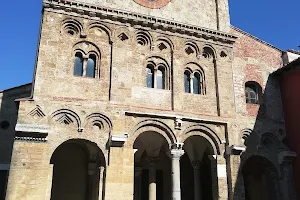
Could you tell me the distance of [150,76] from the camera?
13.7m

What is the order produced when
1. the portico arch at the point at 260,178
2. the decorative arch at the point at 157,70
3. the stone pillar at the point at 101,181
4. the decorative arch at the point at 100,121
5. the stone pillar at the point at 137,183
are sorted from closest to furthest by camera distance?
the stone pillar at the point at 101,181 < the decorative arch at the point at 100,121 < the decorative arch at the point at 157,70 < the portico arch at the point at 260,178 < the stone pillar at the point at 137,183

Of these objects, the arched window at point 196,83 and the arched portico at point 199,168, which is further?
the arched window at point 196,83

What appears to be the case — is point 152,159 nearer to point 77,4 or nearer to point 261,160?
point 261,160

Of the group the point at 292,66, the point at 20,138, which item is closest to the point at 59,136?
the point at 20,138

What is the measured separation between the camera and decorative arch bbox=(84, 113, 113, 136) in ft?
39.2

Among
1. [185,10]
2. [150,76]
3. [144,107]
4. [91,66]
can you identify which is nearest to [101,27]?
[91,66]

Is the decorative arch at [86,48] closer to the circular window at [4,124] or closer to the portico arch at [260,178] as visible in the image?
the circular window at [4,124]

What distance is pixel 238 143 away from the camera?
13.8m

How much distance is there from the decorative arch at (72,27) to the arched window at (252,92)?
7.64 metres

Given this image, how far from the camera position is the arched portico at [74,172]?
563 inches

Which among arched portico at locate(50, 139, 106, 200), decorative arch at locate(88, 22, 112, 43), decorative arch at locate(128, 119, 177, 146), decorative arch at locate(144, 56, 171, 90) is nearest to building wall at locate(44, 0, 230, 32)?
decorative arch at locate(88, 22, 112, 43)

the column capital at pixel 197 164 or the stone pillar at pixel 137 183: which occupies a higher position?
the column capital at pixel 197 164

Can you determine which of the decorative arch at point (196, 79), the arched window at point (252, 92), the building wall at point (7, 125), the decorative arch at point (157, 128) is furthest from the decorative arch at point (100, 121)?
the arched window at point (252, 92)

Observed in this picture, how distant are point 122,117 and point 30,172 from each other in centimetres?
361
